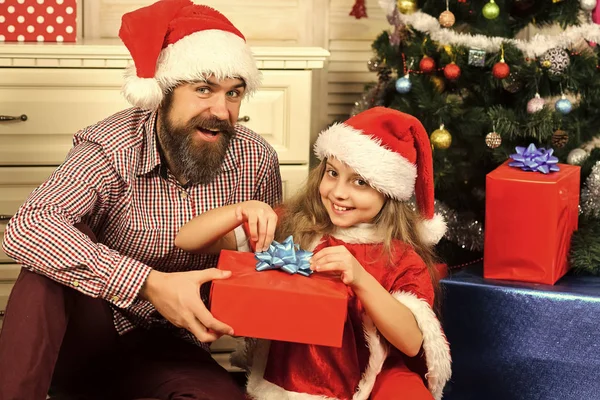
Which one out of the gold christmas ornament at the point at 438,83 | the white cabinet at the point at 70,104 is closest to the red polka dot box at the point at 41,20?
the white cabinet at the point at 70,104

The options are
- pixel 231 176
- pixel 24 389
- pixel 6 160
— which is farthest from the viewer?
pixel 6 160

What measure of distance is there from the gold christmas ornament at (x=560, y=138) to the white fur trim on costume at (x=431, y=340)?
2.81 feet

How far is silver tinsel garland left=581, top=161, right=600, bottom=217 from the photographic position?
2.51m

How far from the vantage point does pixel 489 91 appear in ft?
8.55

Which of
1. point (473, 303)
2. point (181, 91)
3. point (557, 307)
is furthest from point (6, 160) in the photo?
point (557, 307)

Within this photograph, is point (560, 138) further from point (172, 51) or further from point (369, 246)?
point (172, 51)

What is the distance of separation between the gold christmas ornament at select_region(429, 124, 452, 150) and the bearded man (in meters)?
0.51

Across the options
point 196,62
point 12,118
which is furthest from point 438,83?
point 12,118

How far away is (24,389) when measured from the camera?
5.55ft

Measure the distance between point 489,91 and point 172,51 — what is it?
3.23 feet

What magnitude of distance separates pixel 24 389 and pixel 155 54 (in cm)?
78

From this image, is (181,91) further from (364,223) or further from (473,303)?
(473,303)

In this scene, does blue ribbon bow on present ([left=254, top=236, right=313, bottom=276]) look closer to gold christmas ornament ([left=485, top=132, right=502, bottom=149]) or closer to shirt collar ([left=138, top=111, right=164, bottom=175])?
shirt collar ([left=138, top=111, right=164, bottom=175])

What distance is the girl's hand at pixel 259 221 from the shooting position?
188 centimetres
